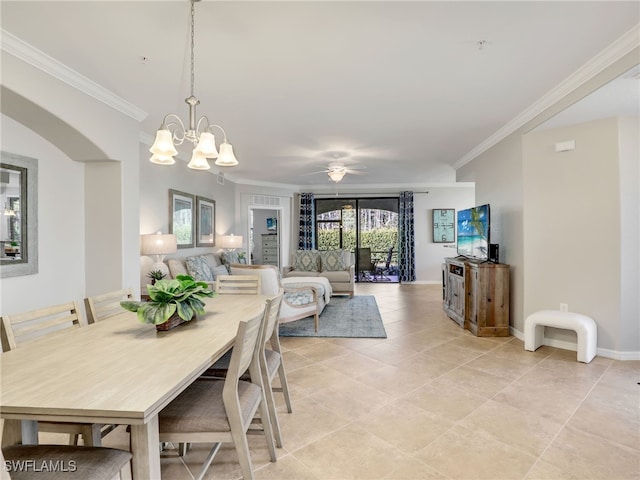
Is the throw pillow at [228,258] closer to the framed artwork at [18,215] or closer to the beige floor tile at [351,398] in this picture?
the framed artwork at [18,215]

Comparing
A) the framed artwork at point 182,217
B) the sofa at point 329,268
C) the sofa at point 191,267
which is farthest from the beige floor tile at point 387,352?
the framed artwork at point 182,217

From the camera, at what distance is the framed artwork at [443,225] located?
8984mm

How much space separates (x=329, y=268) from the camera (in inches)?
293

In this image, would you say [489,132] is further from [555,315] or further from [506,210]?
[555,315]

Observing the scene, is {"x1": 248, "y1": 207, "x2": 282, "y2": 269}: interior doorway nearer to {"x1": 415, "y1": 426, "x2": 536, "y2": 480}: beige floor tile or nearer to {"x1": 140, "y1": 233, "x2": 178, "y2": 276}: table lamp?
{"x1": 140, "y1": 233, "x2": 178, "y2": 276}: table lamp

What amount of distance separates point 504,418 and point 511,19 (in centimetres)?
264

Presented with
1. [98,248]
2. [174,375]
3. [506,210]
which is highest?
[506,210]

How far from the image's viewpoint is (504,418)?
239 centimetres

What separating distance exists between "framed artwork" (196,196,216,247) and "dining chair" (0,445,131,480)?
5.12 meters

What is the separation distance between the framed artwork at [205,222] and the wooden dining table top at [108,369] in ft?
14.3

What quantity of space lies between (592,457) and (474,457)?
68cm

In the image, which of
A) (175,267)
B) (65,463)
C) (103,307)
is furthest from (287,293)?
(65,463)

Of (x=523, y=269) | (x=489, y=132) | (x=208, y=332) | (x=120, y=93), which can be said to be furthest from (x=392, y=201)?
(x=208, y=332)

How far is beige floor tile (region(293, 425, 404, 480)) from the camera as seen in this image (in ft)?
6.14
